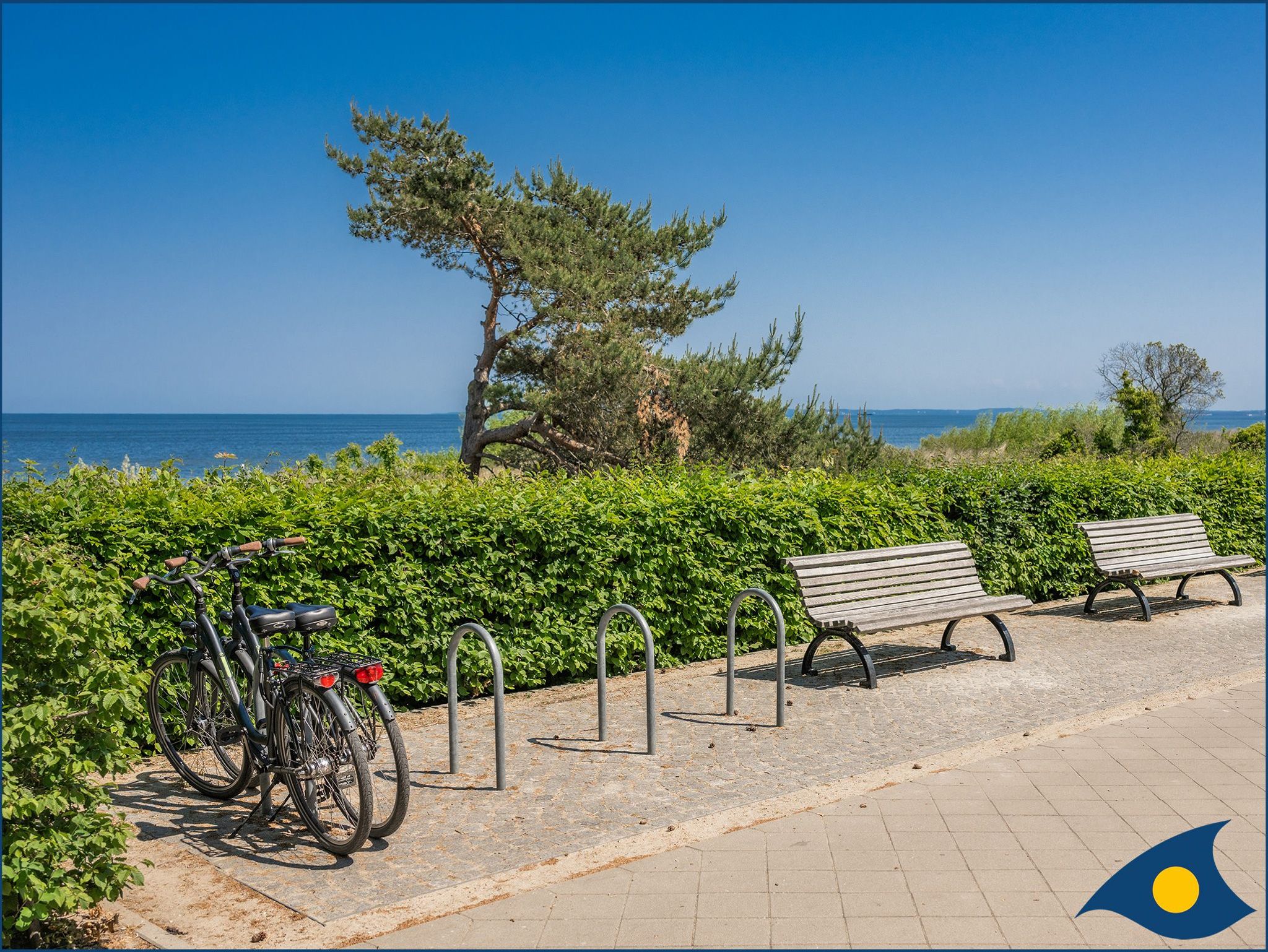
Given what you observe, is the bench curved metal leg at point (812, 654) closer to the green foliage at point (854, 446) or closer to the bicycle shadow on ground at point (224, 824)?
the bicycle shadow on ground at point (224, 824)

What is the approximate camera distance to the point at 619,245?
1953 cm

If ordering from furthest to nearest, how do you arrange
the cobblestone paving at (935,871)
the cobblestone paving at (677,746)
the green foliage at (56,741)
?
1. the cobblestone paving at (677,746)
2. the cobblestone paving at (935,871)
3. the green foliage at (56,741)

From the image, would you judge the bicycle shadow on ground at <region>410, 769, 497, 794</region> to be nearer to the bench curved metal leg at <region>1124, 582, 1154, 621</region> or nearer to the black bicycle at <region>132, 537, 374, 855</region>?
the black bicycle at <region>132, 537, 374, 855</region>

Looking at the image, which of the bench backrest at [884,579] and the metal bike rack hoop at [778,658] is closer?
the metal bike rack hoop at [778,658]

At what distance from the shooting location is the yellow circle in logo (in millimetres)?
3947

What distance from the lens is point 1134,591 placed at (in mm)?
10086

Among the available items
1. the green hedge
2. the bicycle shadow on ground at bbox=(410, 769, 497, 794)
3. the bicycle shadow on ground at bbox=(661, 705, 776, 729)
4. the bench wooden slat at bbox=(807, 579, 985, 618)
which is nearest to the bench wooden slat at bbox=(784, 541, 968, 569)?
the bench wooden slat at bbox=(807, 579, 985, 618)

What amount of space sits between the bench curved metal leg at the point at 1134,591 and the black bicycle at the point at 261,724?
7759 mm

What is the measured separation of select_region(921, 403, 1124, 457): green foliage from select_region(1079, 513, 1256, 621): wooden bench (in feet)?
68.4

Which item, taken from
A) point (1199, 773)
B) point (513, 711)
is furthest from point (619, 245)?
point (1199, 773)

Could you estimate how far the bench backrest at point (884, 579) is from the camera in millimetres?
7766

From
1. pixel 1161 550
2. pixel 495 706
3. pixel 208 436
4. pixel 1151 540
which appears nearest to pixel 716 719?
pixel 495 706

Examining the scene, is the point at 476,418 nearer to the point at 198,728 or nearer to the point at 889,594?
the point at 889,594

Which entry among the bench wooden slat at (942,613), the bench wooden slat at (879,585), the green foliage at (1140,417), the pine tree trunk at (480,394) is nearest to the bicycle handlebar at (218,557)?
the bench wooden slat at (879,585)
